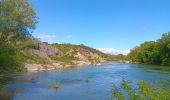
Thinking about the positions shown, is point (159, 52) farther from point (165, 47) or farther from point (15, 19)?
point (15, 19)

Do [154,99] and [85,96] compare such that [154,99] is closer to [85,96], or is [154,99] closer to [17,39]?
[85,96]

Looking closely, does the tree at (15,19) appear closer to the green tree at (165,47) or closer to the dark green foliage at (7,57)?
the dark green foliage at (7,57)

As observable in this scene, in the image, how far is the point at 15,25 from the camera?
109 ft

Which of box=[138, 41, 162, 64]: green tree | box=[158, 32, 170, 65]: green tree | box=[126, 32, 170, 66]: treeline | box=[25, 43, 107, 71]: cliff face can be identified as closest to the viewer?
box=[25, 43, 107, 71]: cliff face

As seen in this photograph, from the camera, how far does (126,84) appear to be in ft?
38.1

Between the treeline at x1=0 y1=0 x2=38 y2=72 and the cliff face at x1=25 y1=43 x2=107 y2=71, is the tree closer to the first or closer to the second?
the treeline at x1=0 y1=0 x2=38 y2=72

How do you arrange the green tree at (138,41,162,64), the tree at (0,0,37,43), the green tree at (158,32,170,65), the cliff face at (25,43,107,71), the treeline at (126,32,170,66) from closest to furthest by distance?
the tree at (0,0,37,43) < the cliff face at (25,43,107,71) < the green tree at (158,32,170,65) < the treeline at (126,32,170,66) < the green tree at (138,41,162,64)

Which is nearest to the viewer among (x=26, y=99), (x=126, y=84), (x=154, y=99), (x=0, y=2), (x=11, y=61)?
(x=154, y=99)

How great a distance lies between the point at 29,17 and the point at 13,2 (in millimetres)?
2516

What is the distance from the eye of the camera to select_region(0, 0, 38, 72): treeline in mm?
33406

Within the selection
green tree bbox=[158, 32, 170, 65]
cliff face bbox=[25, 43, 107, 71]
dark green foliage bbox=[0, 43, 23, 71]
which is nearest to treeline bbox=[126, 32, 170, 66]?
green tree bbox=[158, 32, 170, 65]

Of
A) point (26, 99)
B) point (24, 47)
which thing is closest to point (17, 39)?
point (24, 47)

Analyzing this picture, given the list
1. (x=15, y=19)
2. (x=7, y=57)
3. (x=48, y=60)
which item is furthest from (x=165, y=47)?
(x=15, y=19)

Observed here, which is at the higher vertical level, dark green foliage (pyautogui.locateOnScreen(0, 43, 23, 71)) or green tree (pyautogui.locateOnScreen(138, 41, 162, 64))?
green tree (pyautogui.locateOnScreen(138, 41, 162, 64))
